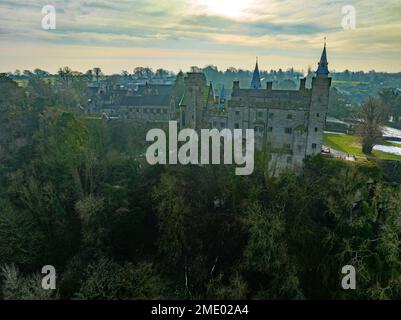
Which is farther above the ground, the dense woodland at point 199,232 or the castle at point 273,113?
the castle at point 273,113

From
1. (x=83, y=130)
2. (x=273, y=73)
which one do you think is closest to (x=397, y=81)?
(x=273, y=73)

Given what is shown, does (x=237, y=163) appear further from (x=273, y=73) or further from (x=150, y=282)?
(x=273, y=73)

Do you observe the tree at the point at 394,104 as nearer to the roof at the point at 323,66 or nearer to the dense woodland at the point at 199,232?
the roof at the point at 323,66

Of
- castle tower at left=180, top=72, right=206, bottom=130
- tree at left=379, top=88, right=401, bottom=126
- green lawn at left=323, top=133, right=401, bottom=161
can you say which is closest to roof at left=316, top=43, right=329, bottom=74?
green lawn at left=323, top=133, right=401, bottom=161

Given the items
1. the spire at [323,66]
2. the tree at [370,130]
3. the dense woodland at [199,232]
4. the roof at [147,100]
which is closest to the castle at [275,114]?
the spire at [323,66]

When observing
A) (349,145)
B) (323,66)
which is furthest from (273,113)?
(349,145)

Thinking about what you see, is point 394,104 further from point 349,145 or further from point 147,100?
point 147,100
